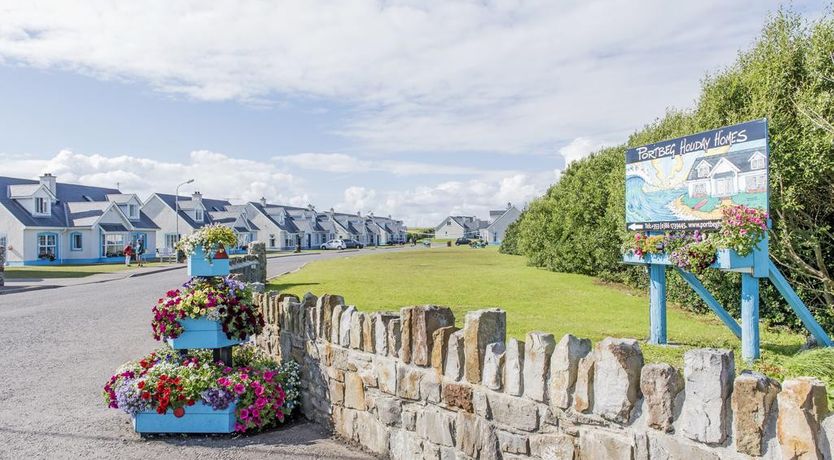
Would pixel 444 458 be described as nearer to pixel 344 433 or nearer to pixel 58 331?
pixel 344 433

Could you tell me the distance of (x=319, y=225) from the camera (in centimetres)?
9244

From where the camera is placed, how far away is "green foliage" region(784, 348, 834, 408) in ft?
19.2

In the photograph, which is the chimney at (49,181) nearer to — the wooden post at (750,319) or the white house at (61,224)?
the white house at (61,224)

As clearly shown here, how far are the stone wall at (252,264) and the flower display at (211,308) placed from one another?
11586 millimetres

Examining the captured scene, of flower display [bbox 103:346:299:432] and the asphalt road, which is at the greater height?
flower display [bbox 103:346:299:432]

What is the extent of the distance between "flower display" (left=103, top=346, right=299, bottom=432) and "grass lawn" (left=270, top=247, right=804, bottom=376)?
5396 millimetres

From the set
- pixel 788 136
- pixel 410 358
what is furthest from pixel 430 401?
pixel 788 136

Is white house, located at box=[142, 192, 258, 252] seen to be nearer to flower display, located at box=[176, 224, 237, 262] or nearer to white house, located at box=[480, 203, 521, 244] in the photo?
flower display, located at box=[176, 224, 237, 262]

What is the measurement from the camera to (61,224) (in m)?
43.1

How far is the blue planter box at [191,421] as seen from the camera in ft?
20.4

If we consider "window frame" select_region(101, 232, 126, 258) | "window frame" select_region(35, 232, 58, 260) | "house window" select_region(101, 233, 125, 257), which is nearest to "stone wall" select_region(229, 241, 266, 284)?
"window frame" select_region(35, 232, 58, 260)

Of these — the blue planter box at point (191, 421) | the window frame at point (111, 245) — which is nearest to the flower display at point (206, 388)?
the blue planter box at point (191, 421)

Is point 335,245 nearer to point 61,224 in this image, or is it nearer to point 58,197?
point 58,197

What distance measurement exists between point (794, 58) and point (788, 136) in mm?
2156
